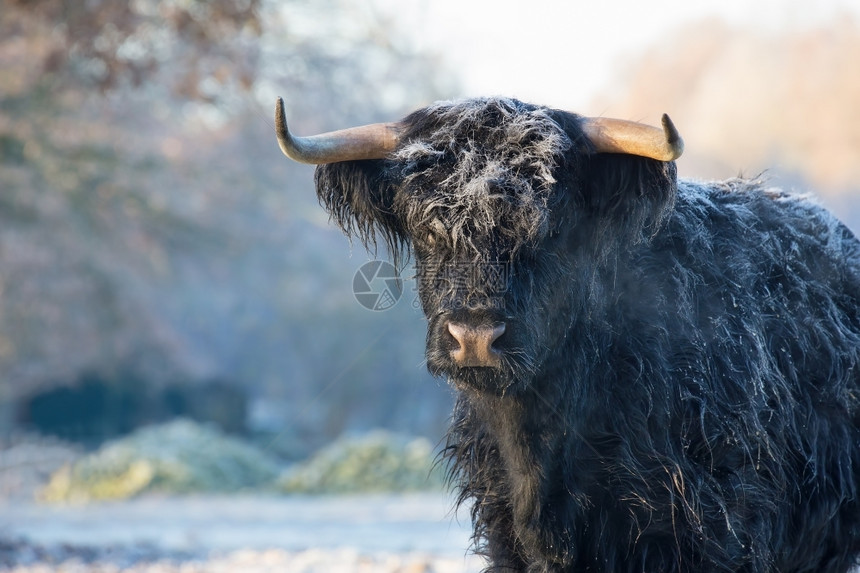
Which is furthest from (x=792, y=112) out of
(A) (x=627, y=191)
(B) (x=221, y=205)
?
(A) (x=627, y=191)

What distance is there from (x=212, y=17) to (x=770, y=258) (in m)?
7.08

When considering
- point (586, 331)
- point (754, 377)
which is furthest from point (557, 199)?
point (754, 377)

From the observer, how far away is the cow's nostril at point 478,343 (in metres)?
3.37

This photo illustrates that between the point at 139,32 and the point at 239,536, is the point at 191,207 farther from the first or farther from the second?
the point at 239,536

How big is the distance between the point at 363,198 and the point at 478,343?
103 centimetres

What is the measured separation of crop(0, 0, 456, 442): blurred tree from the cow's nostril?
6882mm

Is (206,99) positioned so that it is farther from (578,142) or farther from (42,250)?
(578,142)

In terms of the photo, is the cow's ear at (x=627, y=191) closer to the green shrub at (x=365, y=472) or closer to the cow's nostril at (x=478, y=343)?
the cow's nostril at (x=478, y=343)

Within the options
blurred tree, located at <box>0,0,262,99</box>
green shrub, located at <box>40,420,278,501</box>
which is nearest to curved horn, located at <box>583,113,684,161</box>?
blurred tree, located at <box>0,0,262,99</box>

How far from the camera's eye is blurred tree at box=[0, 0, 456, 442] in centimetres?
1260

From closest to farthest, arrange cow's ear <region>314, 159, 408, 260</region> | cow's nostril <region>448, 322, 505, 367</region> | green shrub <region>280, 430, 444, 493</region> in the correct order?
cow's nostril <region>448, 322, 505, 367</region>
cow's ear <region>314, 159, 408, 260</region>
green shrub <region>280, 430, 444, 493</region>

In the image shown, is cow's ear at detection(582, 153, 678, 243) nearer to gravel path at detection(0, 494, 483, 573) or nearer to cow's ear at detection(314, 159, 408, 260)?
cow's ear at detection(314, 159, 408, 260)

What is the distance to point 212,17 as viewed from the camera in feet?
32.3

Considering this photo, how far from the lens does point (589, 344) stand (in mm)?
3865
